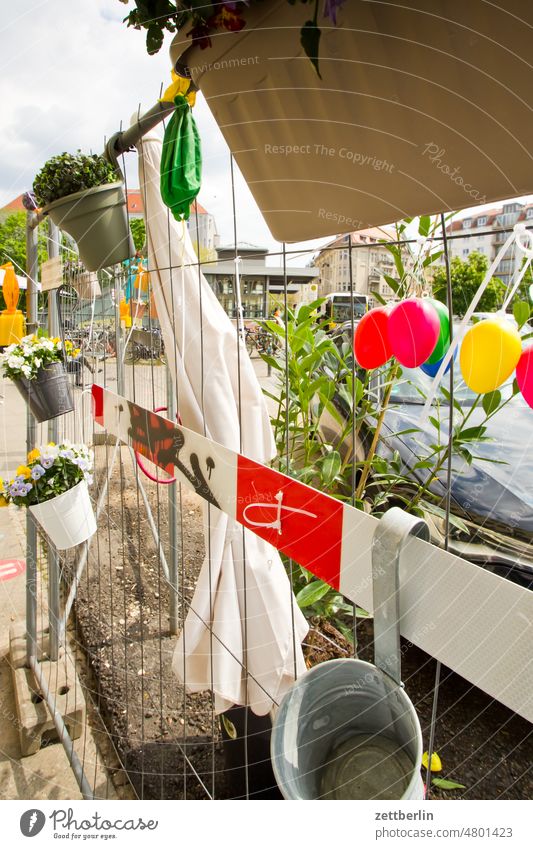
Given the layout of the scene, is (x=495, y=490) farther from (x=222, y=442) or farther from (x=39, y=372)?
(x=39, y=372)

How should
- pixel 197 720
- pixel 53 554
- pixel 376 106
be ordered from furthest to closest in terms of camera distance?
pixel 53 554, pixel 197 720, pixel 376 106

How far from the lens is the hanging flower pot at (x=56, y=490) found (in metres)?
1.23

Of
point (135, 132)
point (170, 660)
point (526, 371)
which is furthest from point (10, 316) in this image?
point (526, 371)

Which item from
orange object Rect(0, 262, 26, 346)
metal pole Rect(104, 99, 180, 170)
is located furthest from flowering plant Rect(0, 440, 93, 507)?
metal pole Rect(104, 99, 180, 170)

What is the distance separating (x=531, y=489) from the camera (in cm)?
59

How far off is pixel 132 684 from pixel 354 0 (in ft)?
5.46

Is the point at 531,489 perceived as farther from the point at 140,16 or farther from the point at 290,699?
the point at 140,16

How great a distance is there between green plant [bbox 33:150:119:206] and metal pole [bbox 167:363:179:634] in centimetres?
49

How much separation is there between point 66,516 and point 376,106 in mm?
1184

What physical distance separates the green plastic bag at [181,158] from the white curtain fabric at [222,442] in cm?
13

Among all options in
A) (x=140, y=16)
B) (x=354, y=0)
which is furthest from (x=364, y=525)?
(x=140, y=16)

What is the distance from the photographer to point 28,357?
139 cm

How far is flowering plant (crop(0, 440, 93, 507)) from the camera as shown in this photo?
1.22m

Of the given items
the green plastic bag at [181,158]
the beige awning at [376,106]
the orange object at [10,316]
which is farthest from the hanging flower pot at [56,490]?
the beige awning at [376,106]
